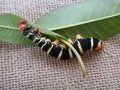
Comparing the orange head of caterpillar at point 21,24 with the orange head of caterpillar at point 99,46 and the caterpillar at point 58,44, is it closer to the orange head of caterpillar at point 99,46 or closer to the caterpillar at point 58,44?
the caterpillar at point 58,44

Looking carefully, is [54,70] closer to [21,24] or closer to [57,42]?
[57,42]

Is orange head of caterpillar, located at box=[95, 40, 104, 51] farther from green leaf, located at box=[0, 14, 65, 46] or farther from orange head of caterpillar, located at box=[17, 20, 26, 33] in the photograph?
orange head of caterpillar, located at box=[17, 20, 26, 33]

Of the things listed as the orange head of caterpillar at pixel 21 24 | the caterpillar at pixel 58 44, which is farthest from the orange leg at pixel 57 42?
the orange head of caterpillar at pixel 21 24

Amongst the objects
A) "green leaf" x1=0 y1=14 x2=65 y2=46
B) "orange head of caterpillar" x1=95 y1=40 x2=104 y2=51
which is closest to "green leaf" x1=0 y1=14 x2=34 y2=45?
"green leaf" x1=0 y1=14 x2=65 y2=46

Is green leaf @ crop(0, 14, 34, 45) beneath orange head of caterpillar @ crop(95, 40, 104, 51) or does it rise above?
above

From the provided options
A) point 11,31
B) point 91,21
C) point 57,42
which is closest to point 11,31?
point 11,31

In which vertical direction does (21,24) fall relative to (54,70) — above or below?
above
